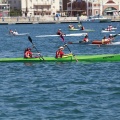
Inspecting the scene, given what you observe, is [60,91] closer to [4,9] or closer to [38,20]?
[38,20]

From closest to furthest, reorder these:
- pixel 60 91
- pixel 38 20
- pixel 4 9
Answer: pixel 60 91, pixel 38 20, pixel 4 9

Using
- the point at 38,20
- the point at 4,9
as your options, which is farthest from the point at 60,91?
the point at 4,9

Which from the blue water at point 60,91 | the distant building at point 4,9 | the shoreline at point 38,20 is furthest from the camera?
the distant building at point 4,9

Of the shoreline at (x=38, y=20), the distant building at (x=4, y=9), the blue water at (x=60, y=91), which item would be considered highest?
the blue water at (x=60, y=91)

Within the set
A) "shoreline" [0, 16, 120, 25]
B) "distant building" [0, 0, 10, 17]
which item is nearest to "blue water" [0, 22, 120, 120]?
"shoreline" [0, 16, 120, 25]

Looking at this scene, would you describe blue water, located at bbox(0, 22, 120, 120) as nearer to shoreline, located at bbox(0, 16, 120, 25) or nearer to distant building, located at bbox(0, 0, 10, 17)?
shoreline, located at bbox(0, 16, 120, 25)

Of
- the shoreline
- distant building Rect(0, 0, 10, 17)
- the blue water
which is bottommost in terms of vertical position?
the shoreline

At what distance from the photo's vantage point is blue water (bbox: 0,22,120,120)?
29.0m

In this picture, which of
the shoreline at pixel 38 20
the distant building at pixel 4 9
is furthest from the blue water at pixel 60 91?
the distant building at pixel 4 9

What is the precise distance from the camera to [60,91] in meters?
34.5

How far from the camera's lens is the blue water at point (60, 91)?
29000 mm

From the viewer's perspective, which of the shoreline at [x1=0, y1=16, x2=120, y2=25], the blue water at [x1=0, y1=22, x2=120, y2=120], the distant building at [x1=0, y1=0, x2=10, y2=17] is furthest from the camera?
the distant building at [x1=0, y1=0, x2=10, y2=17]

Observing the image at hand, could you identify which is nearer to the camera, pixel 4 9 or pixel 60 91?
pixel 60 91

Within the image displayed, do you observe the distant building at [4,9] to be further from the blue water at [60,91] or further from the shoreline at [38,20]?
the blue water at [60,91]
